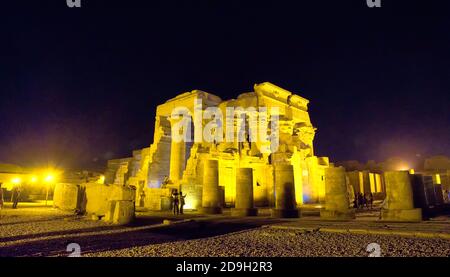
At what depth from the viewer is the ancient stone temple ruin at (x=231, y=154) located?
59.7 feet

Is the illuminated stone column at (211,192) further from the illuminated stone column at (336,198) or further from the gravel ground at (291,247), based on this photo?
the gravel ground at (291,247)

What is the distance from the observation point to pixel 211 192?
49.7ft

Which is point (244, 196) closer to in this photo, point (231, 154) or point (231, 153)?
point (231, 154)

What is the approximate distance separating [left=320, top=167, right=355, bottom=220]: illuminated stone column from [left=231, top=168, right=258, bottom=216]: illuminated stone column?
135 inches

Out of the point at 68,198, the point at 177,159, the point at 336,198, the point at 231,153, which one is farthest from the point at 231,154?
the point at 68,198

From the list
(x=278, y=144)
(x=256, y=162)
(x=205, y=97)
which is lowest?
(x=256, y=162)

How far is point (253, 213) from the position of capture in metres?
13.2

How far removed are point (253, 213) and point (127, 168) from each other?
88.7 feet

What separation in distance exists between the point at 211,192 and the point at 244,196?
2.17 meters

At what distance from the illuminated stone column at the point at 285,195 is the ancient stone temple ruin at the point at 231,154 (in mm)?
3748

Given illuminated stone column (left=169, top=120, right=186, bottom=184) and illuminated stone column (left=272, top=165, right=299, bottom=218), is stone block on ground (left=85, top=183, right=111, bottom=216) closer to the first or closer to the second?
illuminated stone column (left=272, top=165, right=299, bottom=218)

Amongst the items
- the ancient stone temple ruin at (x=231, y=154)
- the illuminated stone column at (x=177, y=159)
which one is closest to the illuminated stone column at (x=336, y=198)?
the ancient stone temple ruin at (x=231, y=154)
